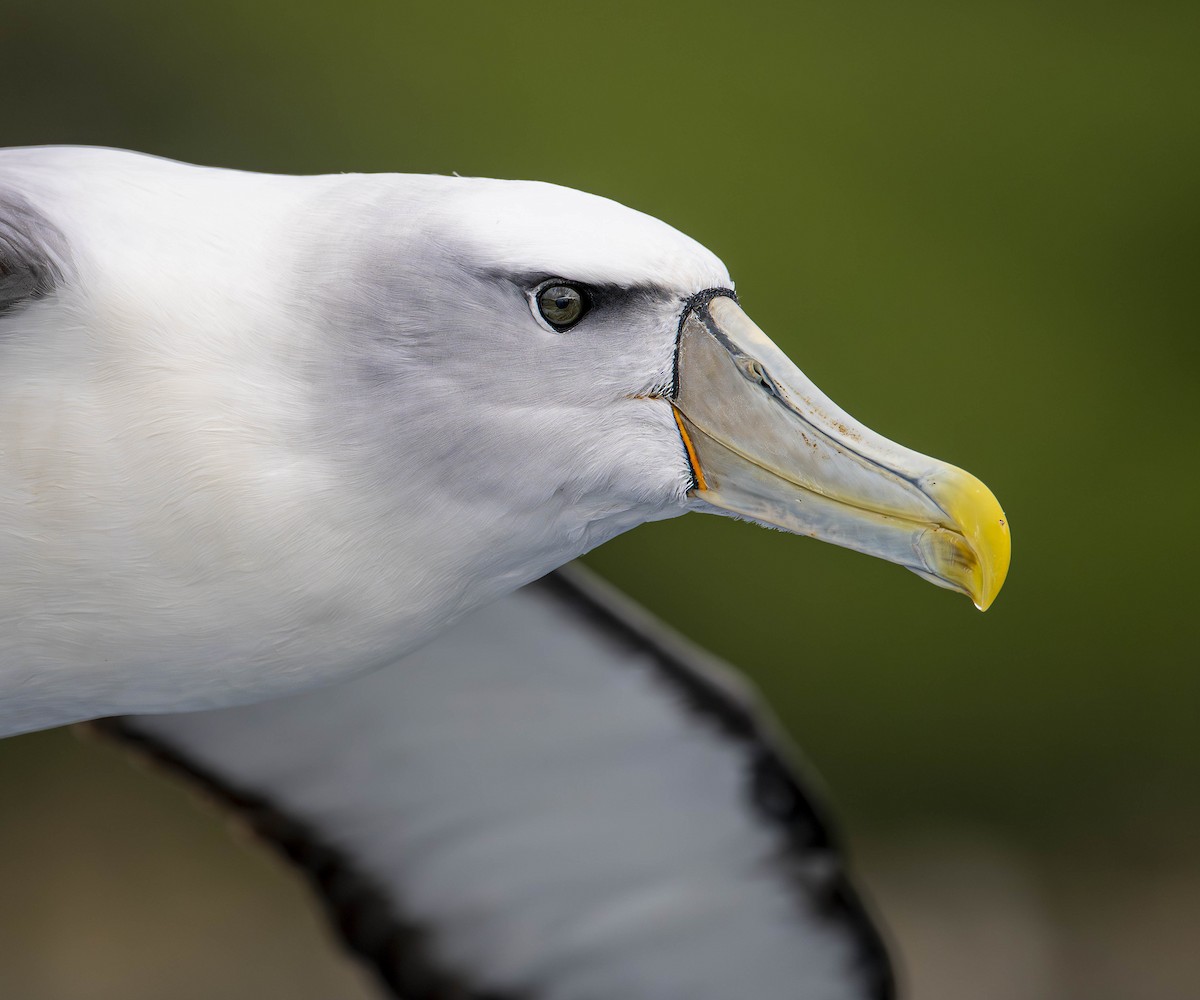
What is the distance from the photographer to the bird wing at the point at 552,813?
134 centimetres

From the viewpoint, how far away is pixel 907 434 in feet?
8.59

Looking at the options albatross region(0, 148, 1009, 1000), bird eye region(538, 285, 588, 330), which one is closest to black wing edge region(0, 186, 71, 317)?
albatross region(0, 148, 1009, 1000)

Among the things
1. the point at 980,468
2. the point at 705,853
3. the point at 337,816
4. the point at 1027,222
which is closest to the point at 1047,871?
the point at 980,468

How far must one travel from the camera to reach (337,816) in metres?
1.44

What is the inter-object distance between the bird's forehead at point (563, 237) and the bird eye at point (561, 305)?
0.01 metres

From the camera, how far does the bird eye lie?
2.26 ft

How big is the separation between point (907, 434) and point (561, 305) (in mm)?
2038

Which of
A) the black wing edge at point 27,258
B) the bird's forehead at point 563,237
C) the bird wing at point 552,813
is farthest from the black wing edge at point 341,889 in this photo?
the bird's forehead at point 563,237

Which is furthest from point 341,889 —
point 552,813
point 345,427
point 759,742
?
point 345,427

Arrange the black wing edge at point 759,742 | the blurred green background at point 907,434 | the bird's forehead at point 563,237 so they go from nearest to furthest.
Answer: the bird's forehead at point 563,237 → the black wing edge at point 759,742 → the blurred green background at point 907,434

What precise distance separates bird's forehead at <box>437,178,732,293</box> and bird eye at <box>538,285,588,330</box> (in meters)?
0.01

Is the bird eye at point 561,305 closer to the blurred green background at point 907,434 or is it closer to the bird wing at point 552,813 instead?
the bird wing at point 552,813

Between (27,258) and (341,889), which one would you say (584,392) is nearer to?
(27,258)

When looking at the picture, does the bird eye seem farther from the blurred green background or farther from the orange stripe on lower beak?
the blurred green background
